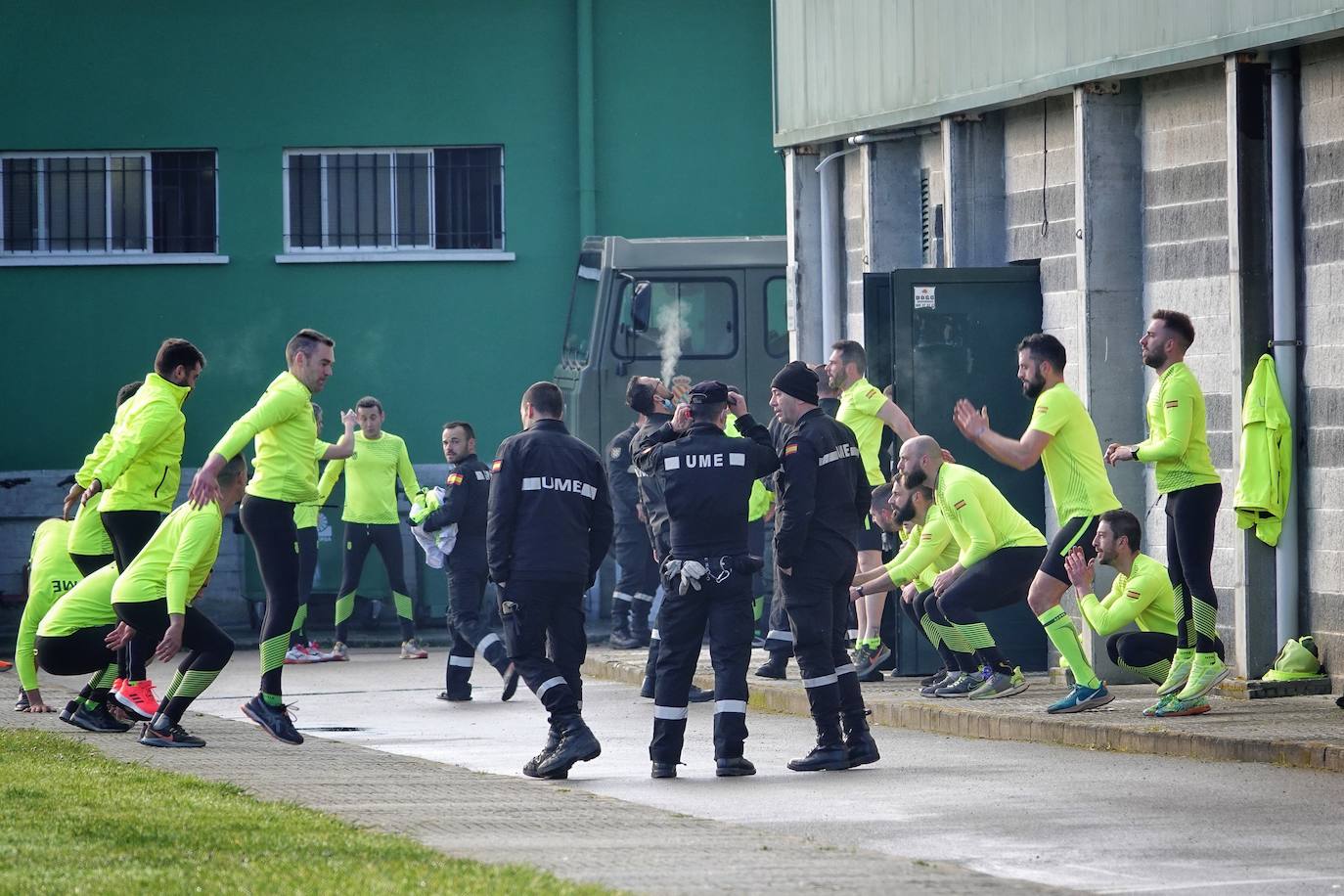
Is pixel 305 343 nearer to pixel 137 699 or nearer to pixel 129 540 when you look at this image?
pixel 129 540

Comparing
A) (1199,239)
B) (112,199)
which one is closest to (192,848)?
(1199,239)

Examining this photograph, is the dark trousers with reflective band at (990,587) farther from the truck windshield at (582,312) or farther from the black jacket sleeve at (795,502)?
the truck windshield at (582,312)

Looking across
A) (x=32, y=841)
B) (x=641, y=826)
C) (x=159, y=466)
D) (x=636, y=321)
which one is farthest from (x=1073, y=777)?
(x=636, y=321)

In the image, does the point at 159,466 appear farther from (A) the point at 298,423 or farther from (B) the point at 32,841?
(B) the point at 32,841

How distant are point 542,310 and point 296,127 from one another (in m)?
3.12

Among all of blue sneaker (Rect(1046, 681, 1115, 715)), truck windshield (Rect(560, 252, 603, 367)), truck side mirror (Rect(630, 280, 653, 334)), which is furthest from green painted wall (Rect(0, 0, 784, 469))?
blue sneaker (Rect(1046, 681, 1115, 715))

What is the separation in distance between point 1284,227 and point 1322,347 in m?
0.69

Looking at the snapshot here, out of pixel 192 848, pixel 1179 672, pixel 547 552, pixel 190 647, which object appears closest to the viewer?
pixel 192 848

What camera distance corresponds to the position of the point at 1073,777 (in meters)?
9.95

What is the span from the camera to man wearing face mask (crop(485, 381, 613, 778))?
1065 cm

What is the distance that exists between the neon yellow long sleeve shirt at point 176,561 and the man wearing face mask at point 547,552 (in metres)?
1.61

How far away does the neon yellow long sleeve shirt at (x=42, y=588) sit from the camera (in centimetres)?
1334

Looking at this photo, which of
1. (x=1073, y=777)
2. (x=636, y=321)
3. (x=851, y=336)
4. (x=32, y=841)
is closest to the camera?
(x=32, y=841)

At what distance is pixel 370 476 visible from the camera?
750 inches
